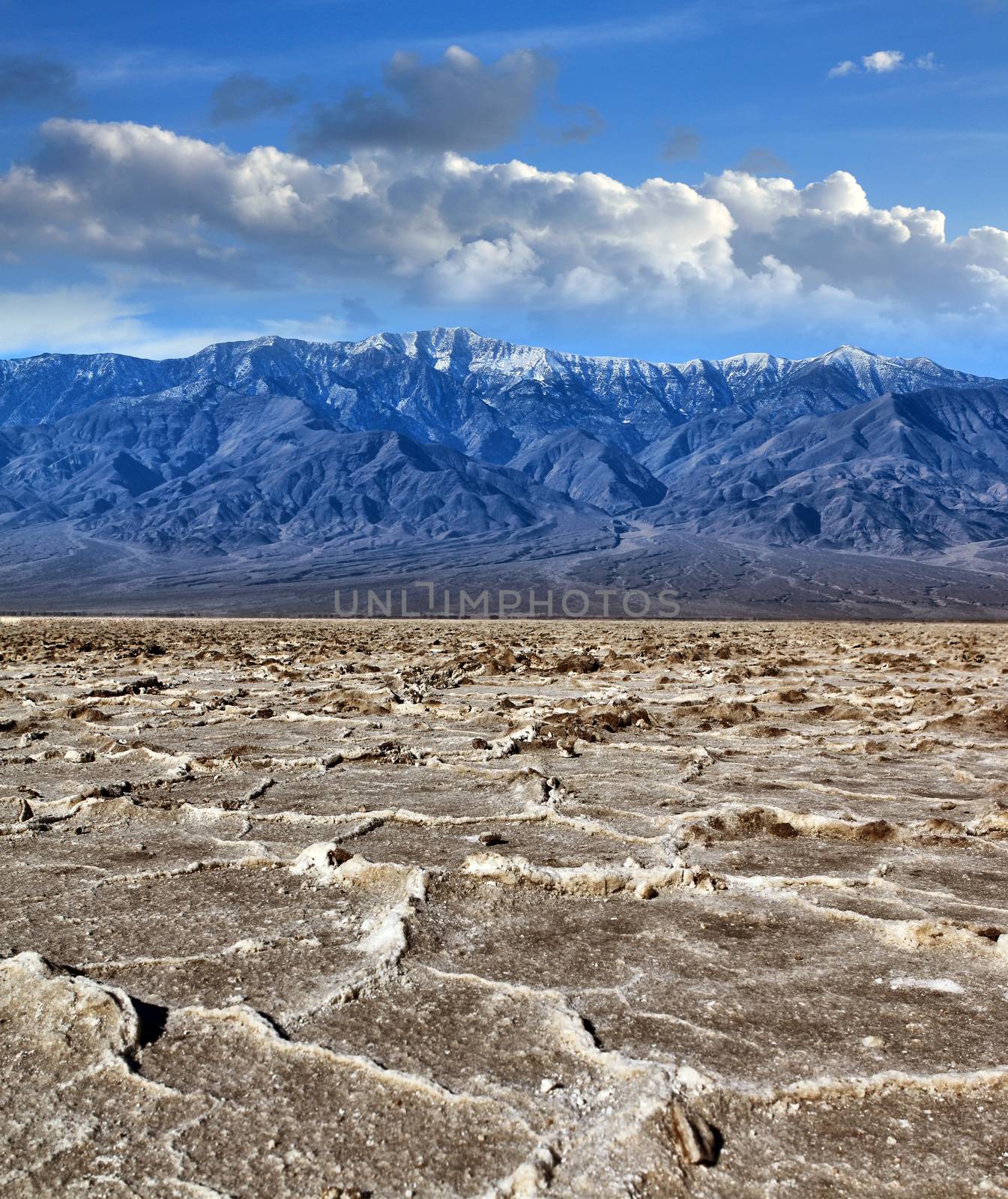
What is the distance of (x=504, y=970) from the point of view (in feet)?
12.6

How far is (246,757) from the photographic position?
26.9 feet

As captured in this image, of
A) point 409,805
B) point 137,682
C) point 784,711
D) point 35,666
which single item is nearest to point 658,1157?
point 409,805

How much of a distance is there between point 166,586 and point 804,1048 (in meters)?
129

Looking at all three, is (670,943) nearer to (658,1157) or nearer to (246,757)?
(658,1157)
